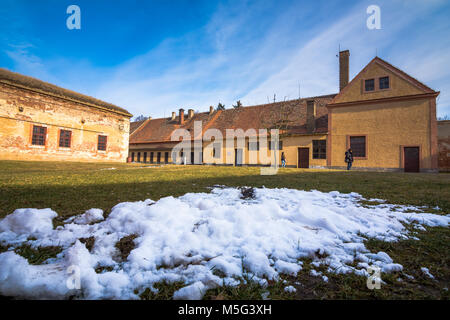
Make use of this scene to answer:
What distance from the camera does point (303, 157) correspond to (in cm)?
2080

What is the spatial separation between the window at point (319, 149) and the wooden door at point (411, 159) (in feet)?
19.0

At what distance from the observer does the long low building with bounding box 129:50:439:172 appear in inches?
643

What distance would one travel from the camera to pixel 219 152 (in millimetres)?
25281

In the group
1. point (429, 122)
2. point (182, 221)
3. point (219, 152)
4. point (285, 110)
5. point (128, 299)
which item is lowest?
point (128, 299)

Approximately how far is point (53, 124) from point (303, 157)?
2297cm

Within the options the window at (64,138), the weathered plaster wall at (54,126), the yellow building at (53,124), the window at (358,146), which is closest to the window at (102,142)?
the yellow building at (53,124)

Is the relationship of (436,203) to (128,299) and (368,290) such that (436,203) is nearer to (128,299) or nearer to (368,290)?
(368,290)

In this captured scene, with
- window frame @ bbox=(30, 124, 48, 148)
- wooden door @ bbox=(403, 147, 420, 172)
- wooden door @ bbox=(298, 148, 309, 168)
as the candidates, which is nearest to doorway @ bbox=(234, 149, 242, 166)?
wooden door @ bbox=(298, 148, 309, 168)

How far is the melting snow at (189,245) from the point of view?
3.93 feet

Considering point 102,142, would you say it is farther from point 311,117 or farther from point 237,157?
point 311,117

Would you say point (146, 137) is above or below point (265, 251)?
above

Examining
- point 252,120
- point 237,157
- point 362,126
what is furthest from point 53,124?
point 362,126

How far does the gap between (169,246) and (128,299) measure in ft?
1.87

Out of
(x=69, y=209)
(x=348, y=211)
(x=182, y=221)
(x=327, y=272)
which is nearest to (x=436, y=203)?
(x=348, y=211)
